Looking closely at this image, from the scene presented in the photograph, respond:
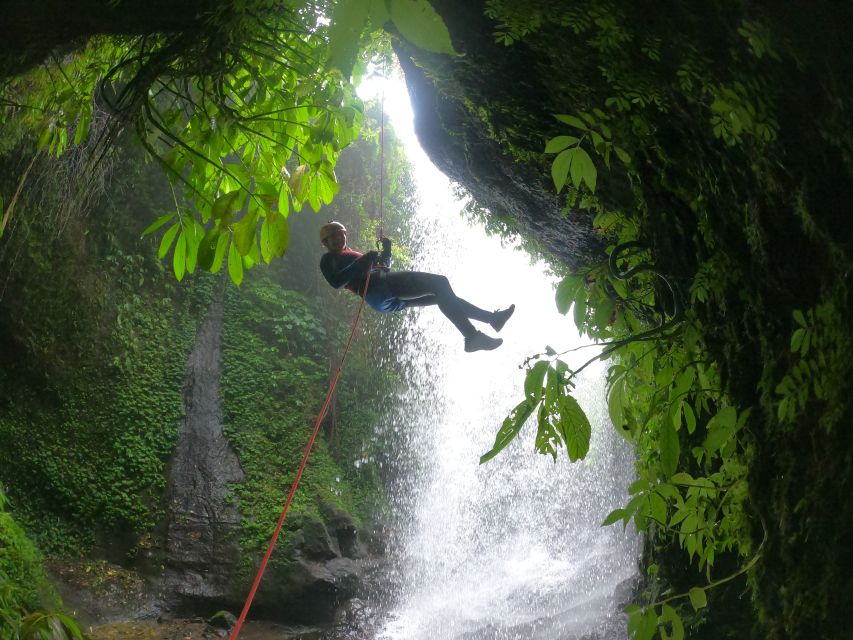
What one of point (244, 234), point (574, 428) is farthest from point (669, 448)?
point (244, 234)

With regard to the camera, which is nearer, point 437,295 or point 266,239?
point 266,239

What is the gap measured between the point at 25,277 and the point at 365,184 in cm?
590

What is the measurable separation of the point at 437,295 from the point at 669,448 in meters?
2.92

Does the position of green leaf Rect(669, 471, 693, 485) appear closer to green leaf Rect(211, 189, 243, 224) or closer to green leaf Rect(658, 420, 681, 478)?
A: green leaf Rect(658, 420, 681, 478)

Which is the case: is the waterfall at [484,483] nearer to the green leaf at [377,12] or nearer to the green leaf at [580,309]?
the green leaf at [580,309]

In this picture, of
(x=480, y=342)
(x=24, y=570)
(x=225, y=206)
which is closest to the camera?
(x=225, y=206)

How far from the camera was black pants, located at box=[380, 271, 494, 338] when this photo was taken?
4.30m

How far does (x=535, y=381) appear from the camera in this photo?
177 centimetres

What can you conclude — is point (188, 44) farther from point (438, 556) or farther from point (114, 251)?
point (438, 556)

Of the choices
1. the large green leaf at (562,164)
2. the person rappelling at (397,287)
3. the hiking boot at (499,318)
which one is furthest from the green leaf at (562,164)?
the hiking boot at (499,318)

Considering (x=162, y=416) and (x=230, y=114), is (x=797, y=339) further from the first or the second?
(x=162, y=416)

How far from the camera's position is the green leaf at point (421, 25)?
29.7 inches

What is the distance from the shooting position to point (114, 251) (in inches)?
362

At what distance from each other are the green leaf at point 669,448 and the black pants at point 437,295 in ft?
8.58
